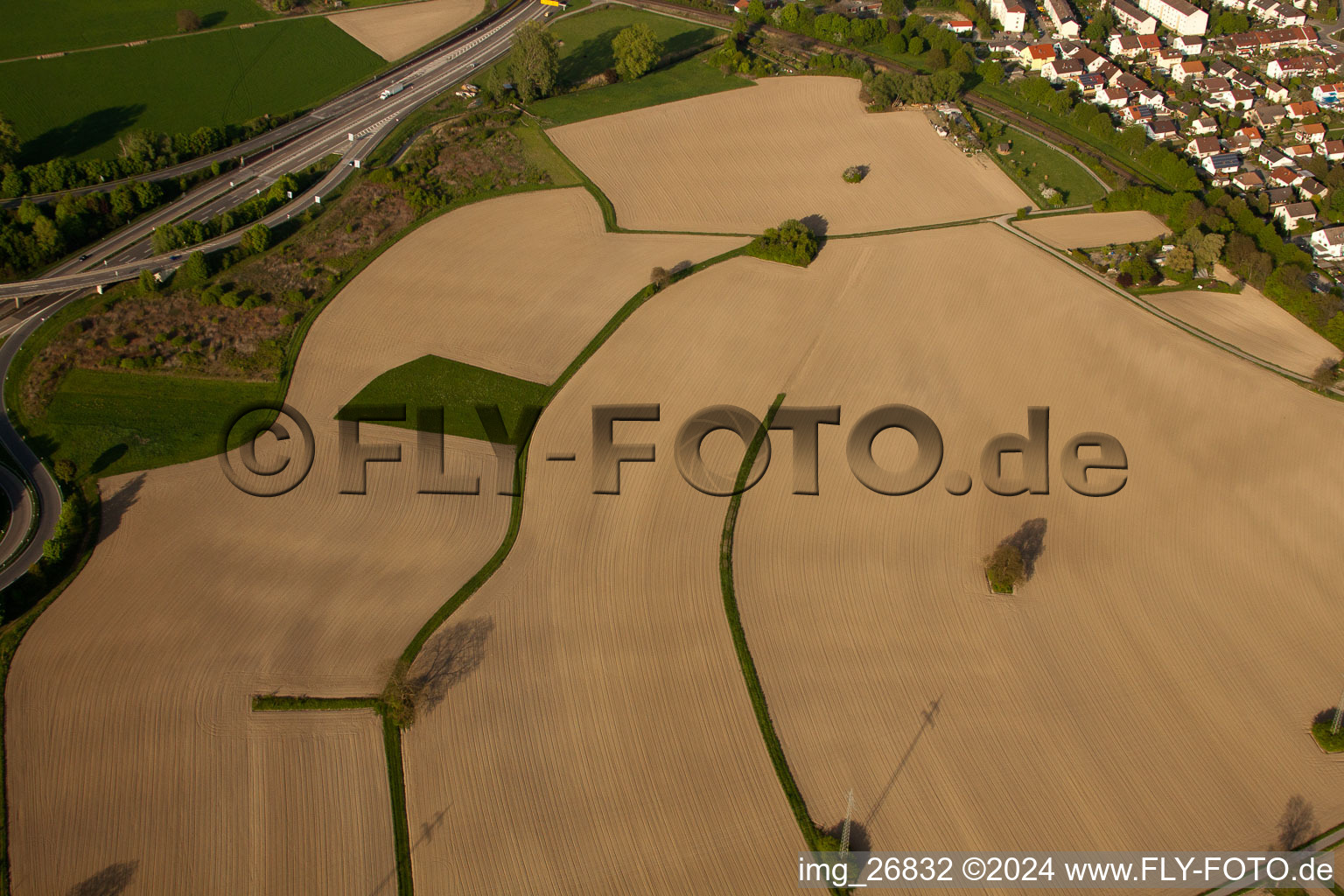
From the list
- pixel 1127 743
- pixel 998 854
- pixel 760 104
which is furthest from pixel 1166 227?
pixel 998 854

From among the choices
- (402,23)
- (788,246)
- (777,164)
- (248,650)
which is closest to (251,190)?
(402,23)

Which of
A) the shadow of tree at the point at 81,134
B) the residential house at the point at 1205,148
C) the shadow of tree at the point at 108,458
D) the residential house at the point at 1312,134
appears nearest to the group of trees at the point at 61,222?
the shadow of tree at the point at 81,134

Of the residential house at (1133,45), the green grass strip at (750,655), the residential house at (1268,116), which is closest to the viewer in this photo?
the green grass strip at (750,655)

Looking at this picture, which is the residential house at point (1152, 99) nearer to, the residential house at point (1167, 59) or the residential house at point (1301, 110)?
the residential house at point (1167, 59)

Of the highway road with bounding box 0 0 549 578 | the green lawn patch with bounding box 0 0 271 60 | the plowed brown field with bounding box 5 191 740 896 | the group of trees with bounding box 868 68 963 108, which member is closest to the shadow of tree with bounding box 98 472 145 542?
the plowed brown field with bounding box 5 191 740 896

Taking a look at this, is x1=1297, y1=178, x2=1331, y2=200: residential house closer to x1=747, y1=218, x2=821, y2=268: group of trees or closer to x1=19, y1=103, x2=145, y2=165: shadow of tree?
x1=747, y1=218, x2=821, y2=268: group of trees

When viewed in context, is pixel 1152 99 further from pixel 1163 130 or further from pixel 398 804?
pixel 398 804
